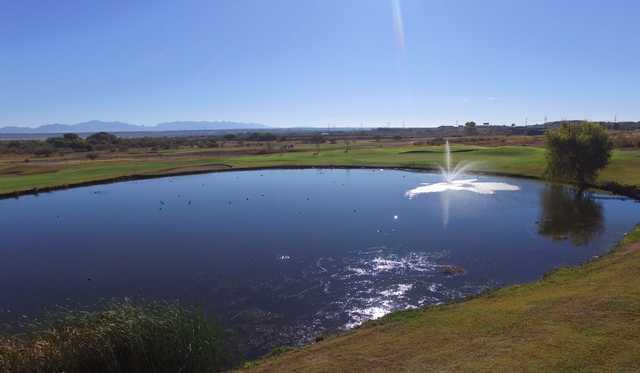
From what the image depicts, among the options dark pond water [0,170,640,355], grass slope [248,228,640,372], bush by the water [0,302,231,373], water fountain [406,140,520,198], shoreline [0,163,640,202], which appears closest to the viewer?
grass slope [248,228,640,372]

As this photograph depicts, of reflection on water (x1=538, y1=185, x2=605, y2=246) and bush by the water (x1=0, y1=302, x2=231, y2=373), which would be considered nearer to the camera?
bush by the water (x1=0, y1=302, x2=231, y2=373)

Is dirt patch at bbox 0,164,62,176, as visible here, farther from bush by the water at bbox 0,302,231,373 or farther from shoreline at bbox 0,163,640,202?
bush by the water at bbox 0,302,231,373

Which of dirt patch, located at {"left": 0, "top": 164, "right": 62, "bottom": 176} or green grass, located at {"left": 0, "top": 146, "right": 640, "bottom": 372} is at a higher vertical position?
dirt patch, located at {"left": 0, "top": 164, "right": 62, "bottom": 176}

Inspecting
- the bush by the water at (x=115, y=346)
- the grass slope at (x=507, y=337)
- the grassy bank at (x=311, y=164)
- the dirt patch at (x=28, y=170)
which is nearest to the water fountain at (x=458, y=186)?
the grassy bank at (x=311, y=164)

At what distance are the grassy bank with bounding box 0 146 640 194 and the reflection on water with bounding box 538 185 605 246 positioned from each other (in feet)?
29.1

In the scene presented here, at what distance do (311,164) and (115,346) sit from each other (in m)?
62.7

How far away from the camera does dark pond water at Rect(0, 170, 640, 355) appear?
60.5 feet

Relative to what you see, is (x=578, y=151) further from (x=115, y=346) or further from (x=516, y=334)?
(x=115, y=346)

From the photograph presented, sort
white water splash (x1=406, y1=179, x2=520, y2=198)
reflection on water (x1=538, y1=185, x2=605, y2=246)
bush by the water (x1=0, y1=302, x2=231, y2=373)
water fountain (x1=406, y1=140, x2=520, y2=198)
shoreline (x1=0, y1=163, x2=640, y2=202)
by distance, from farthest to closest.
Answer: water fountain (x1=406, y1=140, x2=520, y2=198) → white water splash (x1=406, y1=179, x2=520, y2=198) → shoreline (x1=0, y1=163, x2=640, y2=202) → reflection on water (x1=538, y1=185, x2=605, y2=246) → bush by the water (x1=0, y1=302, x2=231, y2=373)

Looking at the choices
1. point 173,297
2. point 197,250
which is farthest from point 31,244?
point 173,297

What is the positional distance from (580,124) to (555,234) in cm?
2498

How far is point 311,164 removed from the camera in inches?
2884

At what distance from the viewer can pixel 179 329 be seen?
1223 centimetres

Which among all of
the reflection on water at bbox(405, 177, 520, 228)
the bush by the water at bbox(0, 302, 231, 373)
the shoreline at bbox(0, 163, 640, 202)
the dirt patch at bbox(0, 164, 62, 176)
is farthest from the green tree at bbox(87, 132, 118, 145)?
the bush by the water at bbox(0, 302, 231, 373)
